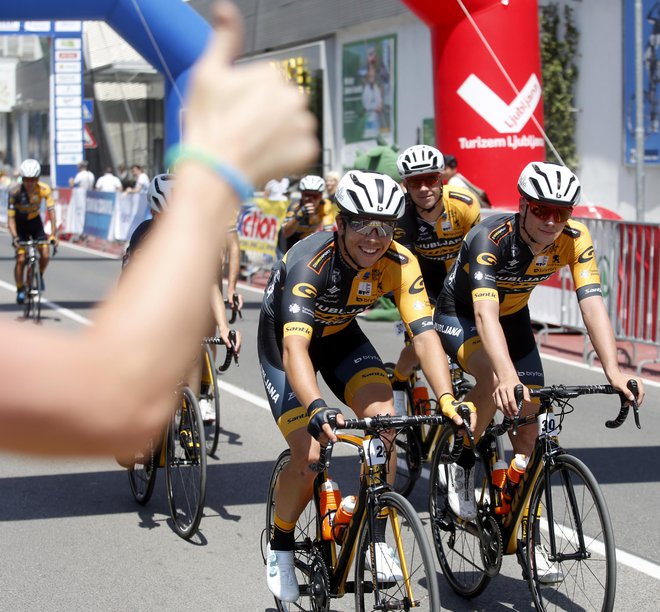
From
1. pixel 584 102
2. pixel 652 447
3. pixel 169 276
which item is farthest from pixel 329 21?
pixel 169 276

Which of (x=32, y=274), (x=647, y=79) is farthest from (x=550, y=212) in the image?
(x=647, y=79)

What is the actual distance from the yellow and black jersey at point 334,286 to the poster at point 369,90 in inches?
969

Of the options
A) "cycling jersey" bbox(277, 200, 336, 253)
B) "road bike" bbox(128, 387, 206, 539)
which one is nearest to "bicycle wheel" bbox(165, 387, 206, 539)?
"road bike" bbox(128, 387, 206, 539)

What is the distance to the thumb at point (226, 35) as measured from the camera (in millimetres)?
1417

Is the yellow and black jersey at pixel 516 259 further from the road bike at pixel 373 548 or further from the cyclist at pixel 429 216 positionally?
the cyclist at pixel 429 216

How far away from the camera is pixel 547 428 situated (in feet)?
15.6

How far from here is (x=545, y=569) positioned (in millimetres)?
4781

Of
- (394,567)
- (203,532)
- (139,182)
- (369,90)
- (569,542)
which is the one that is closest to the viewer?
(394,567)

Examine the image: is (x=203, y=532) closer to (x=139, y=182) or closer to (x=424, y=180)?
(x=424, y=180)

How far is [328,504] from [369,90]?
1046 inches

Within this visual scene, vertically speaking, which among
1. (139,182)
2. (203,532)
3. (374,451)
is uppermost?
(139,182)

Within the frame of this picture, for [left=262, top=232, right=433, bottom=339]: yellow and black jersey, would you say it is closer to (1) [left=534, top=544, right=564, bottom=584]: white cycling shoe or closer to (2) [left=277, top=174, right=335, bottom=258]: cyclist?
(1) [left=534, top=544, right=564, bottom=584]: white cycling shoe

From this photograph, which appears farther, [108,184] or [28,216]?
[108,184]

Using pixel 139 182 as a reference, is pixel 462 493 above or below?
below
